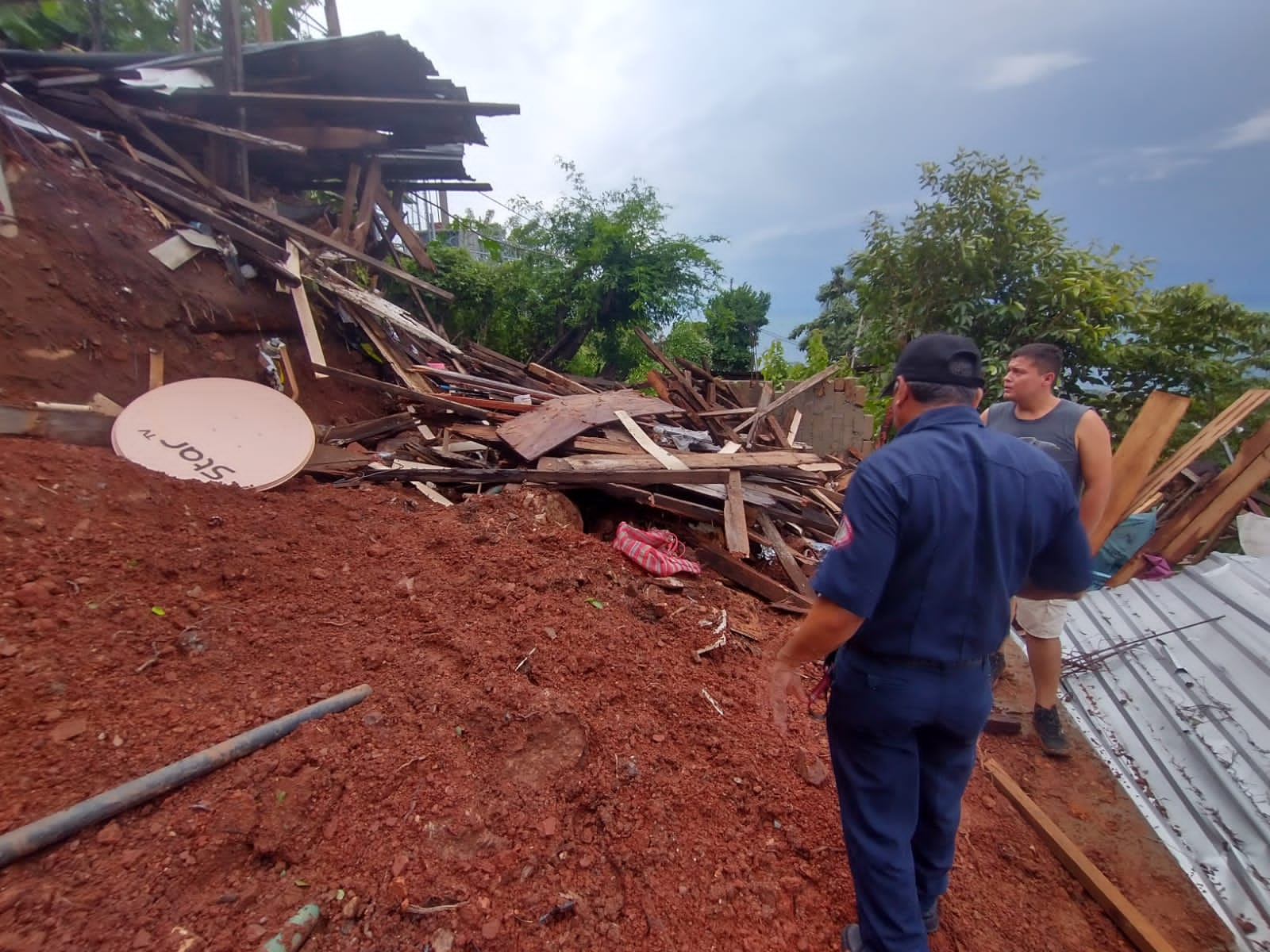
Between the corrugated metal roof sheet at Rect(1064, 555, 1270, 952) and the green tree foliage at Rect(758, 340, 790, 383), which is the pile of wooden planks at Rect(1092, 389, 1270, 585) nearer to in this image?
the corrugated metal roof sheet at Rect(1064, 555, 1270, 952)

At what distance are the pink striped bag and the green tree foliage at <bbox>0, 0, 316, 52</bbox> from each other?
899 centimetres

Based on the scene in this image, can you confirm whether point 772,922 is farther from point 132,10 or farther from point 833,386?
point 132,10

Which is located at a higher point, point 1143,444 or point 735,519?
point 1143,444

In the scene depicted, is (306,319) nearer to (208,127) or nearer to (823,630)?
(208,127)

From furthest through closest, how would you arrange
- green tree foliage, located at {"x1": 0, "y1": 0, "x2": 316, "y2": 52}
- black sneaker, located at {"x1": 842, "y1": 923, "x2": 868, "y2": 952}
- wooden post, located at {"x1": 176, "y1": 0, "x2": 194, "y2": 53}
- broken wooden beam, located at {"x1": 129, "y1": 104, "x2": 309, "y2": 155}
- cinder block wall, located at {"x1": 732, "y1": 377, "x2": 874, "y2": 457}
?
wooden post, located at {"x1": 176, "y1": 0, "x2": 194, "y2": 53}, cinder block wall, located at {"x1": 732, "y1": 377, "x2": 874, "y2": 457}, green tree foliage, located at {"x1": 0, "y1": 0, "x2": 316, "y2": 52}, broken wooden beam, located at {"x1": 129, "y1": 104, "x2": 309, "y2": 155}, black sneaker, located at {"x1": 842, "y1": 923, "x2": 868, "y2": 952}

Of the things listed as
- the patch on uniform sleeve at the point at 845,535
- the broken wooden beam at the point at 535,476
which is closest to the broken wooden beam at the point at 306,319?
the broken wooden beam at the point at 535,476

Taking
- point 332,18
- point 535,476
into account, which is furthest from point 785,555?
point 332,18

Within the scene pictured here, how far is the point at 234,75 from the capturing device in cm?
685

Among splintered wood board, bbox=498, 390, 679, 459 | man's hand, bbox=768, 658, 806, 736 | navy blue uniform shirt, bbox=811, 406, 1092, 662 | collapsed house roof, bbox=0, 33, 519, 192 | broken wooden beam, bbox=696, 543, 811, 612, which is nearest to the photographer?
navy blue uniform shirt, bbox=811, 406, 1092, 662

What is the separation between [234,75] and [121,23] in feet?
30.1

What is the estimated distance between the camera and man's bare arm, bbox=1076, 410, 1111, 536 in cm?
280

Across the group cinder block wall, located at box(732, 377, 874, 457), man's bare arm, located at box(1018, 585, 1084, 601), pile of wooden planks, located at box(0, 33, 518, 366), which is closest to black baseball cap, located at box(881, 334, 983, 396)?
man's bare arm, located at box(1018, 585, 1084, 601)

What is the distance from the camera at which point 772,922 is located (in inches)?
78.2

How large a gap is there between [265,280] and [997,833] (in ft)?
23.2
